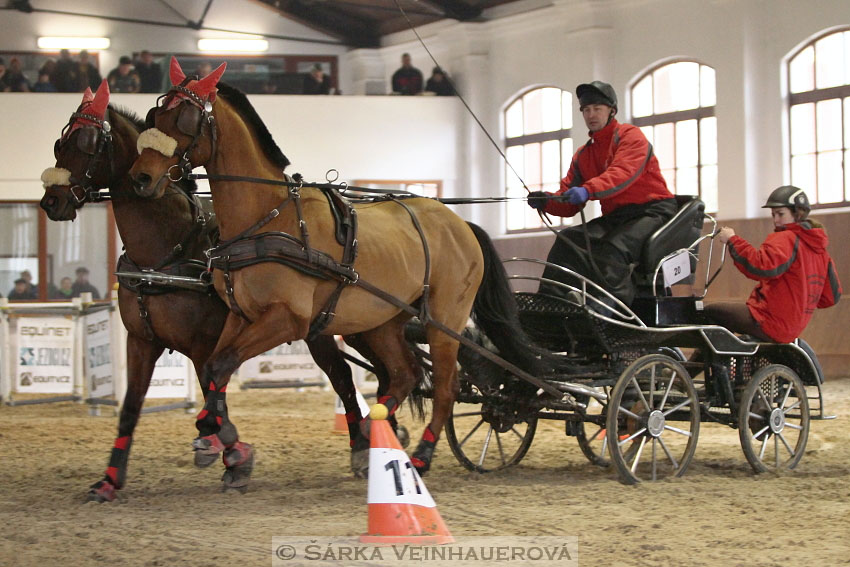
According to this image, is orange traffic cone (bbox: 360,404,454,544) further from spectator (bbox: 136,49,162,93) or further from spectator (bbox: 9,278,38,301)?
spectator (bbox: 136,49,162,93)

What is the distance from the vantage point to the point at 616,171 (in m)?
5.80

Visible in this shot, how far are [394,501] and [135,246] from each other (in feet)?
7.01

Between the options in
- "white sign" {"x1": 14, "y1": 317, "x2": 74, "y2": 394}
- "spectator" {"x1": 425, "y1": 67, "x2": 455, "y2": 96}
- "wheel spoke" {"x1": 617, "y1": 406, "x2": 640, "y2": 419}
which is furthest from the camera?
"spectator" {"x1": 425, "y1": 67, "x2": 455, "y2": 96}

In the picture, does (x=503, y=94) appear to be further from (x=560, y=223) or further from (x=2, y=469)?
(x=2, y=469)

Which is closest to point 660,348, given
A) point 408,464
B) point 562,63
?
point 408,464

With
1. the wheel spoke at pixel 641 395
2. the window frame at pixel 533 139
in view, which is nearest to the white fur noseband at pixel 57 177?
the wheel spoke at pixel 641 395

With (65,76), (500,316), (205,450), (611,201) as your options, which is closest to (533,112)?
(65,76)

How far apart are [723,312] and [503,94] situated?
11921 mm

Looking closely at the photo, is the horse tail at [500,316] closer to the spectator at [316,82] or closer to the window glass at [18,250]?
the spectator at [316,82]

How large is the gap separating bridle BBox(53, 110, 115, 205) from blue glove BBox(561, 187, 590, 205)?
2.32 m

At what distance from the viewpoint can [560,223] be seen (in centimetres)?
1694

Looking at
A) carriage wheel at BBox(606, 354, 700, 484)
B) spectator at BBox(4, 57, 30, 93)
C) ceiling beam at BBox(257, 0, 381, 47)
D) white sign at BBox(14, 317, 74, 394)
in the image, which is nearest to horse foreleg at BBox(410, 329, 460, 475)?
carriage wheel at BBox(606, 354, 700, 484)

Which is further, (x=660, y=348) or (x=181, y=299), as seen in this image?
(x=660, y=348)

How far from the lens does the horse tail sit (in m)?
5.79
